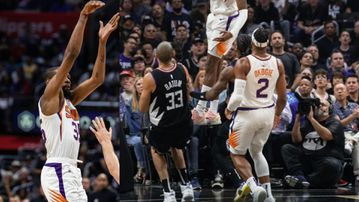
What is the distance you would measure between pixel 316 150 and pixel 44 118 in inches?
233

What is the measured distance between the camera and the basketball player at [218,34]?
44.6ft

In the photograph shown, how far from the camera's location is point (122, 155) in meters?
12.4

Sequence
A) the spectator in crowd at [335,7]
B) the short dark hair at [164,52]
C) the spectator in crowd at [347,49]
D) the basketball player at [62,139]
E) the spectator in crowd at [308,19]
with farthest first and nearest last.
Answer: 1. the spectator in crowd at [335,7]
2. the spectator in crowd at [308,19]
3. the spectator in crowd at [347,49]
4. the short dark hair at [164,52]
5. the basketball player at [62,139]

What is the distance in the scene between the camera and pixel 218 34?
13.6 meters

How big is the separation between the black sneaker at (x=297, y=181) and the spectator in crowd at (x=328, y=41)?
381 centimetres

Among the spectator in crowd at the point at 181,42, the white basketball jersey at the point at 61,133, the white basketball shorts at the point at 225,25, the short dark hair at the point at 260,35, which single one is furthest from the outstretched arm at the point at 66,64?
the spectator in crowd at the point at 181,42

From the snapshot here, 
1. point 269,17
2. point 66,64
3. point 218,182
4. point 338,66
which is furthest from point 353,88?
point 66,64

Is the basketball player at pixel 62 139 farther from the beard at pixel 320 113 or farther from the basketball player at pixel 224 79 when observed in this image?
the beard at pixel 320 113

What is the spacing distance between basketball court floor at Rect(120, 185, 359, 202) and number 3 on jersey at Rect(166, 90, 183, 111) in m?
1.45

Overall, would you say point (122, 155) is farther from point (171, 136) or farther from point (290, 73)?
point (290, 73)

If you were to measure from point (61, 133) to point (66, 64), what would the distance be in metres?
0.85

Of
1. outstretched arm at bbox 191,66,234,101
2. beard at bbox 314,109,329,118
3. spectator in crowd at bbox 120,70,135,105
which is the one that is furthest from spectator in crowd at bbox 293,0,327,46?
outstretched arm at bbox 191,66,234,101

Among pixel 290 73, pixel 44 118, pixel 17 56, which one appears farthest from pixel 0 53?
pixel 44 118

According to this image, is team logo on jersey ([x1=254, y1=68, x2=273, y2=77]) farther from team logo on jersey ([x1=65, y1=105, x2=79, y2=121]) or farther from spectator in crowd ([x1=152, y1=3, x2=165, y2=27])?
spectator in crowd ([x1=152, y1=3, x2=165, y2=27])
